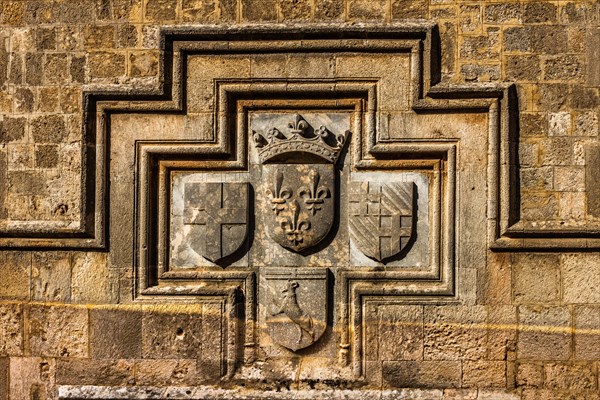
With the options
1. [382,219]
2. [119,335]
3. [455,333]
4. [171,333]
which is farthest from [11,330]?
[455,333]

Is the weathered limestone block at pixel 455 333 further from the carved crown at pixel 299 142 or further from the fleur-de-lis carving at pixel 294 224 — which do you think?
the carved crown at pixel 299 142

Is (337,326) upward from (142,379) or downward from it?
upward

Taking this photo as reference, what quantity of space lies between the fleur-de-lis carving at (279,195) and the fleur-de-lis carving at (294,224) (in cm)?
7

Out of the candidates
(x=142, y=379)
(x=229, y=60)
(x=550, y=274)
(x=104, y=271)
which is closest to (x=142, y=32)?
(x=229, y=60)

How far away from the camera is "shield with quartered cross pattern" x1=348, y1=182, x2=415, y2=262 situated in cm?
492

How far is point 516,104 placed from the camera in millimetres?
4902

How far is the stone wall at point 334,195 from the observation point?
16.0 ft

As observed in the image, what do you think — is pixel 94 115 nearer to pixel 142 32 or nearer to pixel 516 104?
pixel 142 32

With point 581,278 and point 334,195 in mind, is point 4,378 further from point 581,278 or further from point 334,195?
point 581,278

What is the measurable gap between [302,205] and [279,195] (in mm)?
186

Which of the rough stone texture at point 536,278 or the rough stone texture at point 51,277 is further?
the rough stone texture at point 51,277

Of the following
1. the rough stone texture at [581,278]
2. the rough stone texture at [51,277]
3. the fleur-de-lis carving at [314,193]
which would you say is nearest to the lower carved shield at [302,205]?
the fleur-de-lis carving at [314,193]

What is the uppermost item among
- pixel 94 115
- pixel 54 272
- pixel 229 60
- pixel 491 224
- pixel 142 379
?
pixel 229 60

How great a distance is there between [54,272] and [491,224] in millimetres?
3280
